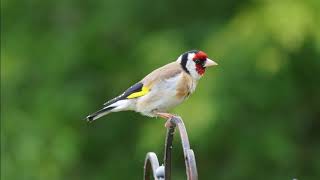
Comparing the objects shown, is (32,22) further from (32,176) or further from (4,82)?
(32,176)

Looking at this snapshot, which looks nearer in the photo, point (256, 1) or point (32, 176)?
point (256, 1)

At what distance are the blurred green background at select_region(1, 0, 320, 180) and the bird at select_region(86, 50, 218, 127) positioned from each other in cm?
223

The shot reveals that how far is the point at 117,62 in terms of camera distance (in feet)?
22.9

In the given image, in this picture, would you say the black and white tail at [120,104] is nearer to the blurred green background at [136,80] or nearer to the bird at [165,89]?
the bird at [165,89]

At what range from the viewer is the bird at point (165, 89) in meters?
3.58

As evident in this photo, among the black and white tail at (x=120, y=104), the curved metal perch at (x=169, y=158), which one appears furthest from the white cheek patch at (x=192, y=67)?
the curved metal perch at (x=169, y=158)

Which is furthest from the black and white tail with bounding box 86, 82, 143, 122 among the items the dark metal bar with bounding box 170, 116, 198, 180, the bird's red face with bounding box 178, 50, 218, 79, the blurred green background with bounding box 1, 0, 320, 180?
the blurred green background with bounding box 1, 0, 320, 180

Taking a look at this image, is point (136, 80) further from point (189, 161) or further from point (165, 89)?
point (189, 161)

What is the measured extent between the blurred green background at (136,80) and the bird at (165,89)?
7.30 feet

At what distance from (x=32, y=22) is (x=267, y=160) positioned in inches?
82.2

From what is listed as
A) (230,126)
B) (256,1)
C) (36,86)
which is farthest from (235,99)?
(36,86)

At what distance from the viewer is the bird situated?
11.8 ft

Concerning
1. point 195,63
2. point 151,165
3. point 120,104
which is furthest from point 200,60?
point 151,165

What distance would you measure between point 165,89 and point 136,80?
3.07 meters
